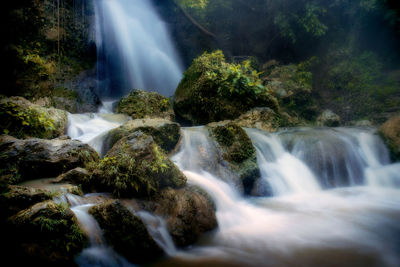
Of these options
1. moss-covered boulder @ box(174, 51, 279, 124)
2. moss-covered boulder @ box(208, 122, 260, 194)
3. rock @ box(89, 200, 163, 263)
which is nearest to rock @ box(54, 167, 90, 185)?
rock @ box(89, 200, 163, 263)

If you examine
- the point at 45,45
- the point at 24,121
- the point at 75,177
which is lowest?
the point at 75,177

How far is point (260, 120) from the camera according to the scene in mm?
8617

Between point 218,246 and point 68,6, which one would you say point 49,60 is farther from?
point 218,246

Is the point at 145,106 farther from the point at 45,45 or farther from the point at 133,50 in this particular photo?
the point at 133,50

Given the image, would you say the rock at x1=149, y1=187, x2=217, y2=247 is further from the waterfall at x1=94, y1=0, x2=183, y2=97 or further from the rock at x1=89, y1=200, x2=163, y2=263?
the waterfall at x1=94, y1=0, x2=183, y2=97

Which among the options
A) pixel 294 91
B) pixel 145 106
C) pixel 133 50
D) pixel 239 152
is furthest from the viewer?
pixel 133 50

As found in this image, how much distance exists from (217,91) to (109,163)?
580cm

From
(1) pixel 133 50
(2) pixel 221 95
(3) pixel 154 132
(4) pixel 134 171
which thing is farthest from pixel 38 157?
(1) pixel 133 50

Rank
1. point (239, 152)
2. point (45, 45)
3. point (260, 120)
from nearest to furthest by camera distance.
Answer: point (239, 152) < point (260, 120) < point (45, 45)

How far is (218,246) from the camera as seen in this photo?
3.28 meters

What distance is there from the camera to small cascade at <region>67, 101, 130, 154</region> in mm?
A: 5525

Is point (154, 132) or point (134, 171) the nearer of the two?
point (134, 171)

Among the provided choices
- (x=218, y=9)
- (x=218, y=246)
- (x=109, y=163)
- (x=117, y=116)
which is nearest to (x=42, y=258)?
(x=109, y=163)

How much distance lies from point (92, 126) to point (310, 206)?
593 centimetres
